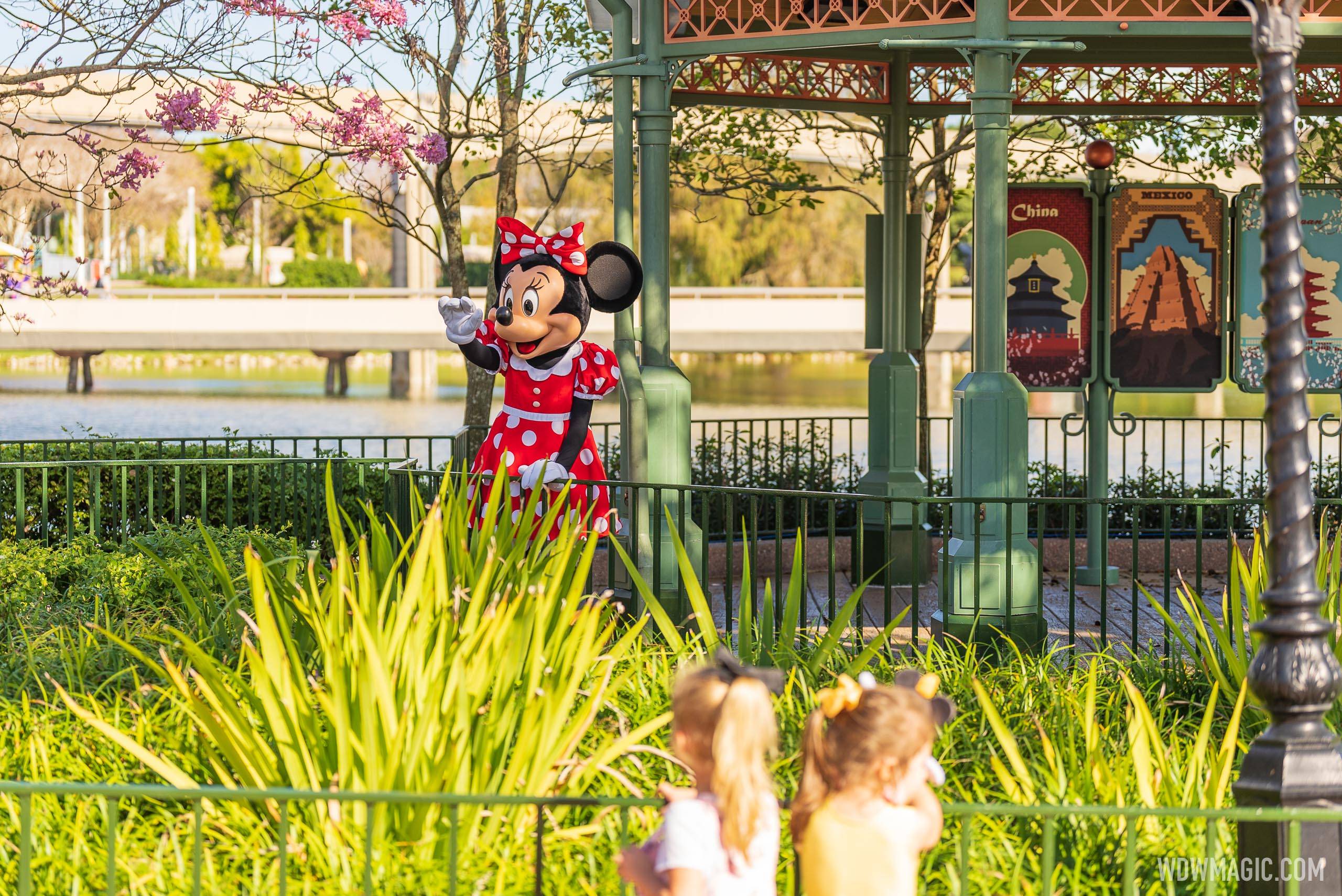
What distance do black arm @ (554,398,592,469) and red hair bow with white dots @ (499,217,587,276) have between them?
70 cm

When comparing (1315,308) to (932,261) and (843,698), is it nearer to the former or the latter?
(932,261)

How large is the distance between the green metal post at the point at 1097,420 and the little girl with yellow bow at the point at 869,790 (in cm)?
631

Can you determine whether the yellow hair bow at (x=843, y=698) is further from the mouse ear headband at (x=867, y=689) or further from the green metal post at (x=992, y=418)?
the green metal post at (x=992, y=418)

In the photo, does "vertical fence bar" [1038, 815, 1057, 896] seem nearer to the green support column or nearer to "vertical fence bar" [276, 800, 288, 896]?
"vertical fence bar" [276, 800, 288, 896]

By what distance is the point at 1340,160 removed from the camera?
12.2 meters

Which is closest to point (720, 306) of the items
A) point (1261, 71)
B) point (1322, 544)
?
point (1322, 544)

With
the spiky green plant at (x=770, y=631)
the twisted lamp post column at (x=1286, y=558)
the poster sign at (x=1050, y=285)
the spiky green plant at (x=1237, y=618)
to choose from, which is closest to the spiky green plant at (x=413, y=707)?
the spiky green plant at (x=770, y=631)

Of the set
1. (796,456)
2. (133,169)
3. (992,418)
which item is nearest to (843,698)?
(992,418)

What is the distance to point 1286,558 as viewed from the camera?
3475 millimetres

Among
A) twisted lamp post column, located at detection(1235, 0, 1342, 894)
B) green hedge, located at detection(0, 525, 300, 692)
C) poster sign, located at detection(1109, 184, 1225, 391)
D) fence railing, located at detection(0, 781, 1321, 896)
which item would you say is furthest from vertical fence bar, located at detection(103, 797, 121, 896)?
poster sign, located at detection(1109, 184, 1225, 391)

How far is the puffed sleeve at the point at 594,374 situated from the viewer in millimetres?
7488

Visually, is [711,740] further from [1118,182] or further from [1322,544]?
[1118,182]

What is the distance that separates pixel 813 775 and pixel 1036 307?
669 cm

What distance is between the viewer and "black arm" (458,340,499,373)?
296 inches
